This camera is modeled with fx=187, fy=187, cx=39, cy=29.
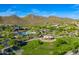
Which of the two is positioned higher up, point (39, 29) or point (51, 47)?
point (39, 29)

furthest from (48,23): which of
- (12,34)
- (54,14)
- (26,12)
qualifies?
(12,34)

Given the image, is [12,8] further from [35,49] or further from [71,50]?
[71,50]

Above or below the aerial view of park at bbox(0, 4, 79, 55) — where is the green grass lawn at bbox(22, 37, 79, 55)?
below

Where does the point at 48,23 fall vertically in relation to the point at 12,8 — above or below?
below

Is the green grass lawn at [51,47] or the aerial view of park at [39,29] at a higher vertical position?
the aerial view of park at [39,29]

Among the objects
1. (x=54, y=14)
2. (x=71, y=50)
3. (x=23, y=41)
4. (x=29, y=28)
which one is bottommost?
(x=71, y=50)

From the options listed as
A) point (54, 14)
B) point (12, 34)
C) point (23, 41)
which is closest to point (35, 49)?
point (23, 41)

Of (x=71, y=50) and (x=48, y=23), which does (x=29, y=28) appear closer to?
(x=48, y=23)
